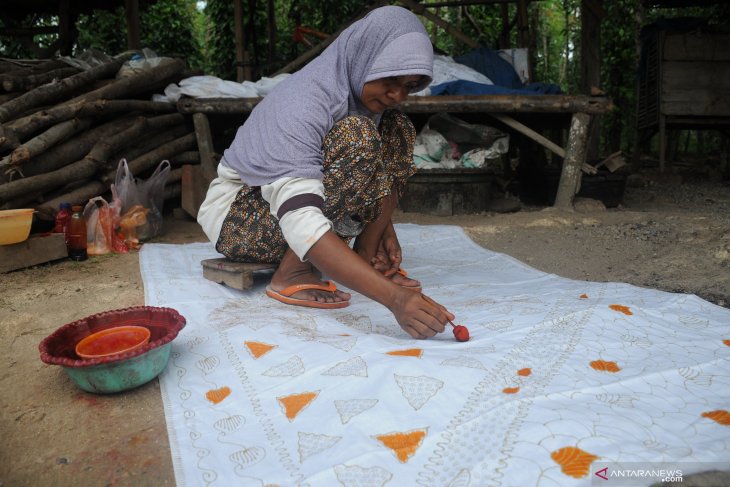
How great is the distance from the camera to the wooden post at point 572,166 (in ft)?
15.3

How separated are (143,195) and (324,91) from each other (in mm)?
2258

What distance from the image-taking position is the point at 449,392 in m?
1.35

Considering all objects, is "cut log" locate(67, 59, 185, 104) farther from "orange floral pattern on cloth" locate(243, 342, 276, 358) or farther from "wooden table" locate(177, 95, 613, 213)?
"orange floral pattern on cloth" locate(243, 342, 276, 358)

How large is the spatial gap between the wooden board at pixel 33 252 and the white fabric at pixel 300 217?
5.88ft

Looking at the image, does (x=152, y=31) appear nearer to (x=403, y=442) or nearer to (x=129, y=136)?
(x=129, y=136)

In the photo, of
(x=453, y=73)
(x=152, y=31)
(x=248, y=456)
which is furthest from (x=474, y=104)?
(x=152, y=31)

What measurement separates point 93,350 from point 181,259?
1374 mm

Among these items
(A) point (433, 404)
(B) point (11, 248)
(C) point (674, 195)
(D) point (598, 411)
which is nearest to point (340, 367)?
(A) point (433, 404)

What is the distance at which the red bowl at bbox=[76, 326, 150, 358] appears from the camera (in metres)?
1.52

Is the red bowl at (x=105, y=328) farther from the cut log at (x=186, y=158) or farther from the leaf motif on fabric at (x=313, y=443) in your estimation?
the cut log at (x=186, y=158)

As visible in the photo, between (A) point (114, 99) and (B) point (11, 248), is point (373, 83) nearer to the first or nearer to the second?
(B) point (11, 248)

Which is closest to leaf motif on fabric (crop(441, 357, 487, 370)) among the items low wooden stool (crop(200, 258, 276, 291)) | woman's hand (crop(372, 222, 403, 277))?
woman's hand (crop(372, 222, 403, 277))

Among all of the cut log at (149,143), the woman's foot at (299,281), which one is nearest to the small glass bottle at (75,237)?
the cut log at (149,143)

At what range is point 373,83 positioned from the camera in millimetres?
1917
